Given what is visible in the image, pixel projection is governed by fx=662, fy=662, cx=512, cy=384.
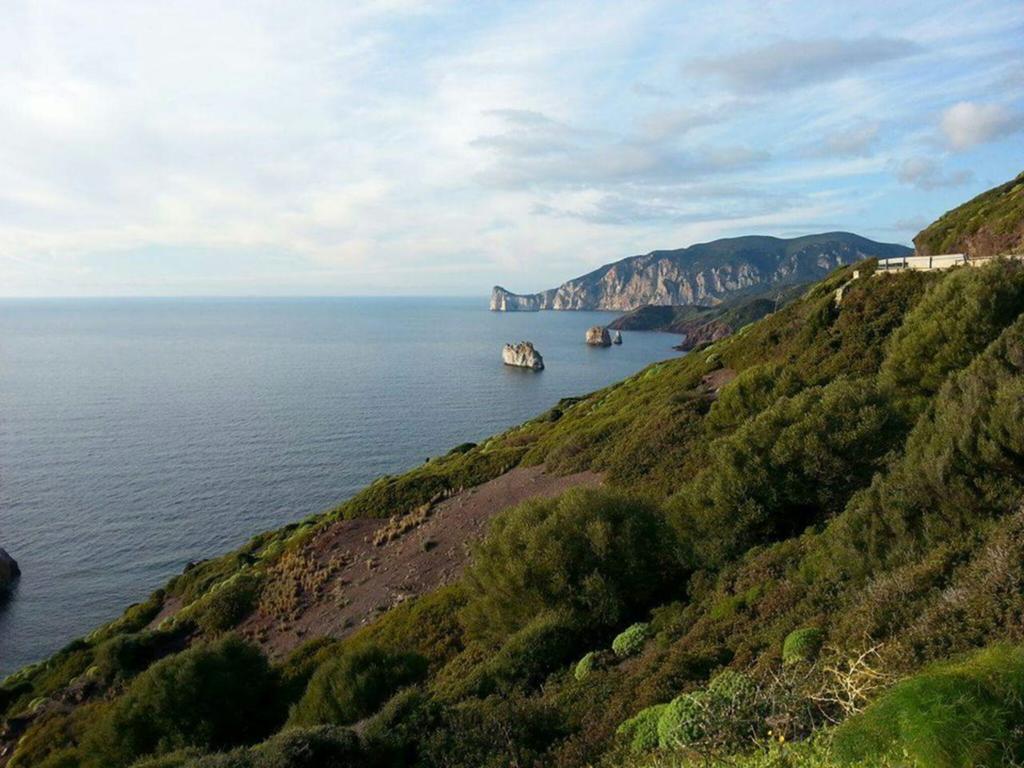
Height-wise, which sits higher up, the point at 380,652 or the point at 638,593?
the point at 638,593

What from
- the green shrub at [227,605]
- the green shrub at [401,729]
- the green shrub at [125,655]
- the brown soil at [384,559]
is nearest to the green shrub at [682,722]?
the green shrub at [401,729]

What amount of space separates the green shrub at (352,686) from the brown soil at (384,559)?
33.8 ft

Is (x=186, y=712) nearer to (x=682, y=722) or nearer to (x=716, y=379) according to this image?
(x=682, y=722)

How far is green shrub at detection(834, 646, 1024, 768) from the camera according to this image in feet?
17.2

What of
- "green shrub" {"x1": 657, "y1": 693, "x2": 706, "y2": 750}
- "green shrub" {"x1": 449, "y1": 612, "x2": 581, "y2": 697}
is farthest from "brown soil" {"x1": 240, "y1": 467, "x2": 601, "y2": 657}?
"green shrub" {"x1": 657, "y1": 693, "x2": 706, "y2": 750}

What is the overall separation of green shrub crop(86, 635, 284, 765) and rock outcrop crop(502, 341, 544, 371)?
11578 cm

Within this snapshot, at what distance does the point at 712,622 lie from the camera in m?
13.6

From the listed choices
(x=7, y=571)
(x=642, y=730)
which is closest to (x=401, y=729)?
(x=642, y=730)

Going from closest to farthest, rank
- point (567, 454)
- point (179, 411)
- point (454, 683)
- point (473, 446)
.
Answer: point (454, 683) → point (567, 454) → point (473, 446) → point (179, 411)

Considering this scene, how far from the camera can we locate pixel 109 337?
655 feet

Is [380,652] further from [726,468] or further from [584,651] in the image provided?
[726,468]

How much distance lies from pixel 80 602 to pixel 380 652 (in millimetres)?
33097

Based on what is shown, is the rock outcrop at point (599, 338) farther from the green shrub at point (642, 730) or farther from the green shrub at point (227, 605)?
the green shrub at point (642, 730)

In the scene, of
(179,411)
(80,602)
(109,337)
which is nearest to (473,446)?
(80,602)
